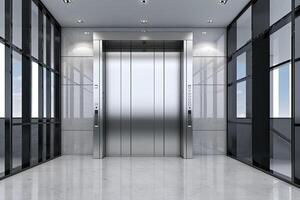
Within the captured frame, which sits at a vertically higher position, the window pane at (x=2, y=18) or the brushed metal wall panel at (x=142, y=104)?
the window pane at (x=2, y=18)

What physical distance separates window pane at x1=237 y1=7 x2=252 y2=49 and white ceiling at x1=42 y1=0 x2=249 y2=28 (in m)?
0.30

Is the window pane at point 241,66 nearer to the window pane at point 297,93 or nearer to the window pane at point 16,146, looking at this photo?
the window pane at point 297,93

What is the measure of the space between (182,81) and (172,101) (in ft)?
2.88

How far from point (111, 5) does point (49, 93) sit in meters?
3.56

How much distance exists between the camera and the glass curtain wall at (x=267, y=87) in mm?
7254

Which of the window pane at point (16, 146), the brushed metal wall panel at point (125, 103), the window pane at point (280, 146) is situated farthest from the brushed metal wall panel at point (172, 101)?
the window pane at point (16, 146)

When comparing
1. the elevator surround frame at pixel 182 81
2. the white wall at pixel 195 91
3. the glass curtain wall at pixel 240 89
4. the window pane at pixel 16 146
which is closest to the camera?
the window pane at pixel 16 146

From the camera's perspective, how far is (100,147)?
12.0 metres

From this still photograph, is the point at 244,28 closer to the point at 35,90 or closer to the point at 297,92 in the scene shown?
the point at 297,92

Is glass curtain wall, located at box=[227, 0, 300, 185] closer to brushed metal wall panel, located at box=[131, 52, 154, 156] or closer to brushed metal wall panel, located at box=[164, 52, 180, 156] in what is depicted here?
brushed metal wall panel, located at box=[164, 52, 180, 156]

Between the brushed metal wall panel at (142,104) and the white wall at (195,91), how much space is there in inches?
63.5

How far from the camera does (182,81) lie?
40.9 feet

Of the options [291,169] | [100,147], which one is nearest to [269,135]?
[291,169]

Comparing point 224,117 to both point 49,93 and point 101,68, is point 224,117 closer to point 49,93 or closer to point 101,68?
point 101,68
